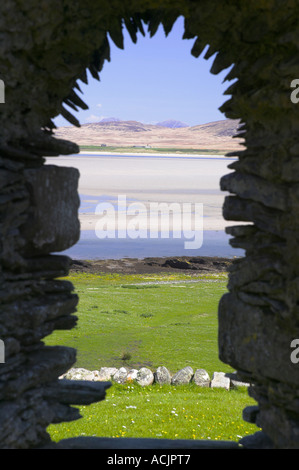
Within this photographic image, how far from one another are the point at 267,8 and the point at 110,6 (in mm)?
2043

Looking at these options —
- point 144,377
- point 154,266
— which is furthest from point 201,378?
point 154,266

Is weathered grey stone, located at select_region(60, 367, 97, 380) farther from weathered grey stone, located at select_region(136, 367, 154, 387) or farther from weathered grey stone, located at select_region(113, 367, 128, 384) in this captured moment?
weathered grey stone, located at select_region(136, 367, 154, 387)

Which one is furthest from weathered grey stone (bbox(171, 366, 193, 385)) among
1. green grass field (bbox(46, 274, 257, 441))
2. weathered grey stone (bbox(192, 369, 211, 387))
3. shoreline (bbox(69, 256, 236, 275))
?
shoreline (bbox(69, 256, 236, 275))

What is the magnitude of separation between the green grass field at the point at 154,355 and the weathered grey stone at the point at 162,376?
232 mm

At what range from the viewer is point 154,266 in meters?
46.9

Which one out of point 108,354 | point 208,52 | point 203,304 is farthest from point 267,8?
point 203,304

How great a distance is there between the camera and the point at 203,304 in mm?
26906

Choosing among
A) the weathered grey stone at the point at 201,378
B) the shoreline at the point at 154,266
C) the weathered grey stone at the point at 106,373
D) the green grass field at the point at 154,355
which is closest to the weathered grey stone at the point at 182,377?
the weathered grey stone at the point at 201,378

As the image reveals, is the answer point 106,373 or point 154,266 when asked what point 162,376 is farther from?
point 154,266

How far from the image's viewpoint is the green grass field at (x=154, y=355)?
11.6 m

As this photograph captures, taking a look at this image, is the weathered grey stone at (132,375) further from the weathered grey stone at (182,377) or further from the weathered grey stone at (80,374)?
the weathered grey stone at (182,377)

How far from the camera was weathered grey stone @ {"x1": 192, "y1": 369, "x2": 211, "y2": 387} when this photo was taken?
1548 centimetres

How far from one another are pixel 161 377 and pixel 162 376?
0.04 meters
